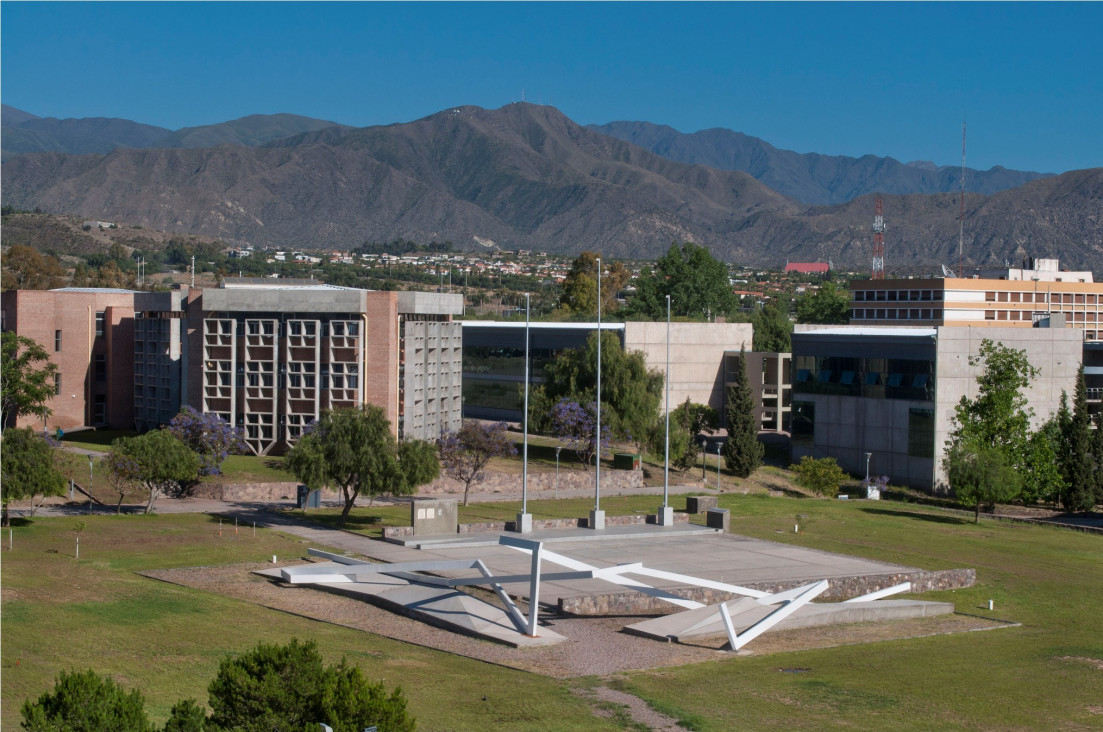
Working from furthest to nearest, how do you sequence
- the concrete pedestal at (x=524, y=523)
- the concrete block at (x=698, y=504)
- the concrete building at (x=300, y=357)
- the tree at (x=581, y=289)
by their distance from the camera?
1. the tree at (x=581, y=289)
2. the concrete building at (x=300, y=357)
3. the concrete block at (x=698, y=504)
4. the concrete pedestal at (x=524, y=523)

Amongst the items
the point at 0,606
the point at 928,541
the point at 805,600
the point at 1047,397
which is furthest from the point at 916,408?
the point at 0,606

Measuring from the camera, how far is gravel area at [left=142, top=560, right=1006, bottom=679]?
92.4ft

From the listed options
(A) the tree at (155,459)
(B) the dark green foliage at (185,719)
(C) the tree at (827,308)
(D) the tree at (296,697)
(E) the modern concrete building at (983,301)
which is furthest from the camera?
(C) the tree at (827,308)

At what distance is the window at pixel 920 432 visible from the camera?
238 ft

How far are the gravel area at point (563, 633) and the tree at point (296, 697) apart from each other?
10.3 m

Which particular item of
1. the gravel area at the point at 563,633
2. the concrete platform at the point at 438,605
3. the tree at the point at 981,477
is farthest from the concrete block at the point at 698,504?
the concrete platform at the point at 438,605

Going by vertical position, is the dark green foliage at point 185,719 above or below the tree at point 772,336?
below

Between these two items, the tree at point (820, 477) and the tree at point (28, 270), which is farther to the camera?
the tree at point (28, 270)

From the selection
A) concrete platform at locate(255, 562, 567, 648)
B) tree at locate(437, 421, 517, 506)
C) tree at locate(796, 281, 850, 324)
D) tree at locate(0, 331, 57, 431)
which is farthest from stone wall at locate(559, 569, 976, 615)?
tree at locate(796, 281, 850, 324)

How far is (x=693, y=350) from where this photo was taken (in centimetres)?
9306

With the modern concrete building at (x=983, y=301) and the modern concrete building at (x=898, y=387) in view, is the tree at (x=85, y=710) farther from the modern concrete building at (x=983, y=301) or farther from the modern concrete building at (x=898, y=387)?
the modern concrete building at (x=983, y=301)

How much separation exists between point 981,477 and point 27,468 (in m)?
41.4

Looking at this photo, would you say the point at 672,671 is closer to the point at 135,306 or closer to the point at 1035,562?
the point at 1035,562

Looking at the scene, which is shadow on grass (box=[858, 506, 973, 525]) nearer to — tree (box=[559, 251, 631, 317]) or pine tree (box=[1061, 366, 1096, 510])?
pine tree (box=[1061, 366, 1096, 510])
